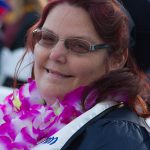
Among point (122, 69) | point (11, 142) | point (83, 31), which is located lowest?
point (11, 142)

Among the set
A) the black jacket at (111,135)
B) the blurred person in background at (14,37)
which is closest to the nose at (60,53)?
the black jacket at (111,135)

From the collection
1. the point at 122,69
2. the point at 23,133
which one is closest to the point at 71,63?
the point at 122,69

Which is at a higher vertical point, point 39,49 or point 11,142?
point 39,49

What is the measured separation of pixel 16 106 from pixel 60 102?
1.06ft

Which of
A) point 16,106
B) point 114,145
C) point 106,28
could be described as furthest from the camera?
point 16,106

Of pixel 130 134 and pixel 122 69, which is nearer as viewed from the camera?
pixel 130 134

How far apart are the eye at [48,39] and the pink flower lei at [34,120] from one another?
237 mm

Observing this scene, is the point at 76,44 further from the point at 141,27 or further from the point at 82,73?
the point at 141,27

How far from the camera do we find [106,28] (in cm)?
238

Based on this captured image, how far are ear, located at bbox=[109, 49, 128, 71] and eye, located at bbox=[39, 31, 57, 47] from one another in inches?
10.7

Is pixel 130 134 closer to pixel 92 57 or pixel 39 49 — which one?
pixel 92 57

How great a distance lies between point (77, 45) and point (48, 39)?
0.14 meters

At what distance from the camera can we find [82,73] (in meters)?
2.40

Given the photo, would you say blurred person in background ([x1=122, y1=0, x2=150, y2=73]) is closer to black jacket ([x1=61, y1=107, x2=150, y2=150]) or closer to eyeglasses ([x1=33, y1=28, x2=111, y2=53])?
eyeglasses ([x1=33, y1=28, x2=111, y2=53])
